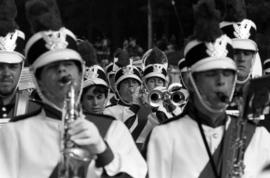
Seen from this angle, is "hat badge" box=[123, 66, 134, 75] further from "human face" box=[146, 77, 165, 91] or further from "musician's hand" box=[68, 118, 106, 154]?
"musician's hand" box=[68, 118, 106, 154]

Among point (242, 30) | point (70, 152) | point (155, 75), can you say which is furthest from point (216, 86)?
point (155, 75)

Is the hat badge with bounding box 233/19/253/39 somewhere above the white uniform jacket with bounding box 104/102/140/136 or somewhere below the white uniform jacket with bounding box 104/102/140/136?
above

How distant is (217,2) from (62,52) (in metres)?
2.16

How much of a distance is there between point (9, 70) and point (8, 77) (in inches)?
2.5

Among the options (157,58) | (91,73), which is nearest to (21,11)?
(157,58)

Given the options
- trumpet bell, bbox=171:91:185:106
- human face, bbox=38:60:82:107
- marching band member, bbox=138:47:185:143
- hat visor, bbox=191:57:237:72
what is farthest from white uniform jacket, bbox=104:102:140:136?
human face, bbox=38:60:82:107

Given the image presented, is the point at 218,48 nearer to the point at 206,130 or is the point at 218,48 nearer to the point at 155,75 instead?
the point at 206,130

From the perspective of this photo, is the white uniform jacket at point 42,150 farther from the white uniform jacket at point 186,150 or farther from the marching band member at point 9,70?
the marching band member at point 9,70

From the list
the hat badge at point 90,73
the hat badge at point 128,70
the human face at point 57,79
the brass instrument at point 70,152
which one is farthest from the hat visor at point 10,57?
the hat badge at point 128,70

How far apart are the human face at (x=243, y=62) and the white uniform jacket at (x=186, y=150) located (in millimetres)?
1719

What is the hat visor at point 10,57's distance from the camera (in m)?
8.97

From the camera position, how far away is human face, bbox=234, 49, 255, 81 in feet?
28.9

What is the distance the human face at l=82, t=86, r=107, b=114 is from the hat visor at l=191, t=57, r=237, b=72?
3336mm

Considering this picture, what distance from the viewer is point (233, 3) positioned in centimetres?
926
